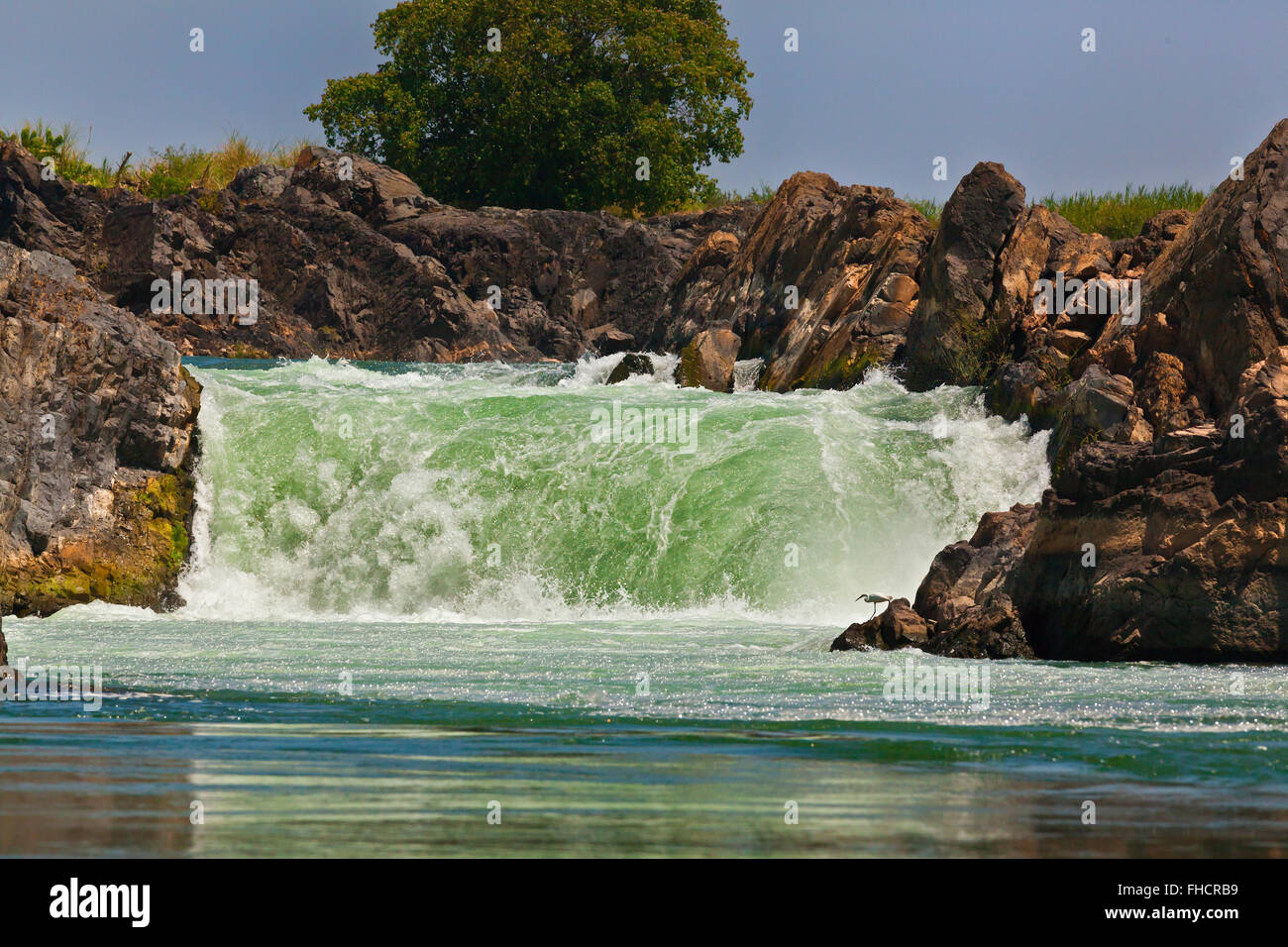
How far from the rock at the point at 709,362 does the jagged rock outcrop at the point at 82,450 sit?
12297 mm

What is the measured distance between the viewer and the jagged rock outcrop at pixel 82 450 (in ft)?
62.1

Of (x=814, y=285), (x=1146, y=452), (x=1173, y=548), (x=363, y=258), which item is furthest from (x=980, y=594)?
(x=363, y=258)

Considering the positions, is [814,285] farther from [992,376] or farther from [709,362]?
[992,376]

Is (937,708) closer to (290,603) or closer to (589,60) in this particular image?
(290,603)

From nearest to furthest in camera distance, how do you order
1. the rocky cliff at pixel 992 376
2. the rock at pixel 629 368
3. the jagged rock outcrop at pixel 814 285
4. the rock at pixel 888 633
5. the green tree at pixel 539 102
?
1. the rocky cliff at pixel 992 376
2. the rock at pixel 888 633
3. the jagged rock outcrop at pixel 814 285
4. the rock at pixel 629 368
5. the green tree at pixel 539 102

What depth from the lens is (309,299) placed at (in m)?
57.0

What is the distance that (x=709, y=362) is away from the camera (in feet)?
108

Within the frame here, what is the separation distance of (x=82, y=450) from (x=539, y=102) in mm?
46154

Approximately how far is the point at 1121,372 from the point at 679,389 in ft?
33.8

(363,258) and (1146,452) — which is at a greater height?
(363,258)

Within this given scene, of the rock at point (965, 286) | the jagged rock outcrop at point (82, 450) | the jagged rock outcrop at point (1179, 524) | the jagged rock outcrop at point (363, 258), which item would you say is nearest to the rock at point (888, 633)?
the jagged rock outcrop at point (1179, 524)

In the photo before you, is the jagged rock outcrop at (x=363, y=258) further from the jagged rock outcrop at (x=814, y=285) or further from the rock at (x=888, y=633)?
the rock at (x=888, y=633)

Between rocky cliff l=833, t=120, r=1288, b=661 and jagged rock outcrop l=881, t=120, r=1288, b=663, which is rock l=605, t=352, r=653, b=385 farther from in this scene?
jagged rock outcrop l=881, t=120, r=1288, b=663

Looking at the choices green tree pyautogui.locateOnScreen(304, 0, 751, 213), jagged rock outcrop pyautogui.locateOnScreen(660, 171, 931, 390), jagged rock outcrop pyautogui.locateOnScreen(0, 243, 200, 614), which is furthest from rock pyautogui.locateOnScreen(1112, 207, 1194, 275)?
green tree pyautogui.locateOnScreen(304, 0, 751, 213)
